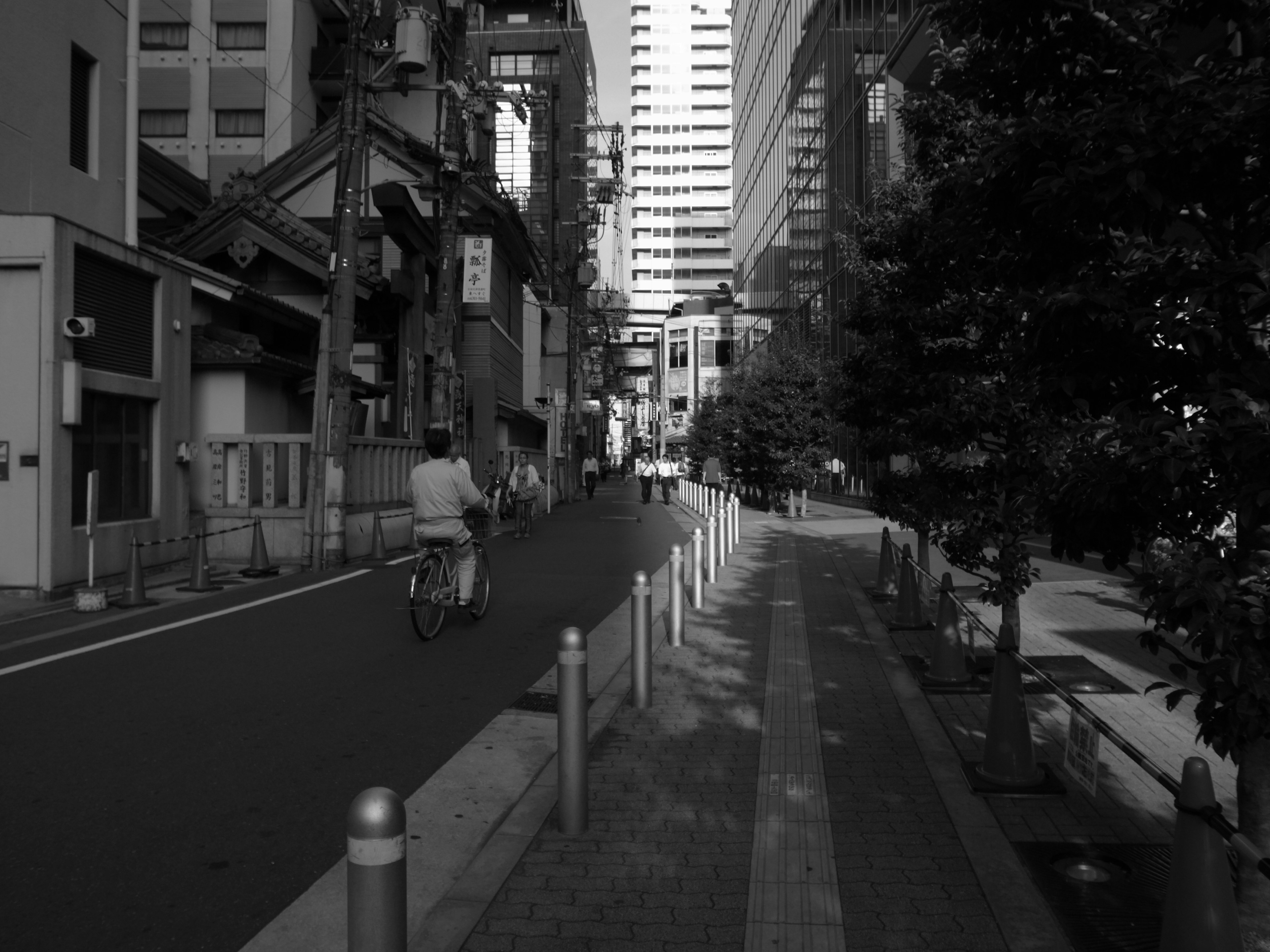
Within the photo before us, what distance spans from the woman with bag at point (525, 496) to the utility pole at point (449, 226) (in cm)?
216

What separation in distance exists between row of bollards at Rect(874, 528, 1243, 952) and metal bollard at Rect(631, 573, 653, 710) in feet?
6.94

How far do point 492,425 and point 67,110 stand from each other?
20270 mm

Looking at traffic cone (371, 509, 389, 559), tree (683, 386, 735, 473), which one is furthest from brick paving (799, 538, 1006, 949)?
tree (683, 386, 735, 473)

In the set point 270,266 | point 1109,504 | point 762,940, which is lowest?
point 762,940

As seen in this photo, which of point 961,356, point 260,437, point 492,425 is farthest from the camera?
point 492,425

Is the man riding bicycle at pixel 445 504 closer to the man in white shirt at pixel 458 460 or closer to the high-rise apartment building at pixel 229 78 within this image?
the man in white shirt at pixel 458 460

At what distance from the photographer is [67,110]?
45.9 ft

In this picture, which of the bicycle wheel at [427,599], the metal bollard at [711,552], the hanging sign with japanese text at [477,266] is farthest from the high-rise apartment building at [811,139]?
the bicycle wheel at [427,599]

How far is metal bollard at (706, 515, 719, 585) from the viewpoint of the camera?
567 inches

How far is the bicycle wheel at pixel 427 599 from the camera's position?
9445 mm

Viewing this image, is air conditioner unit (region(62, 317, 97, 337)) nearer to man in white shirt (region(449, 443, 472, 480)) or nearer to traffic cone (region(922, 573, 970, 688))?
man in white shirt (region(449, 443, 472, 480))

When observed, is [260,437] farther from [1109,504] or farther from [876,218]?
[1109,504]

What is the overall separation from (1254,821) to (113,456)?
529 inches

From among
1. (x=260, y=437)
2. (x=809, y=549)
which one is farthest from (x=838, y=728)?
(x=809, y=549)
